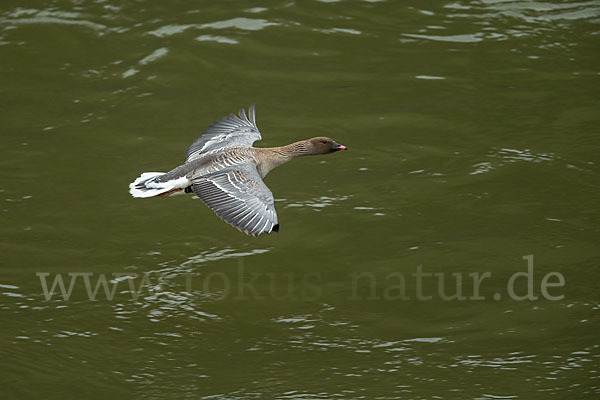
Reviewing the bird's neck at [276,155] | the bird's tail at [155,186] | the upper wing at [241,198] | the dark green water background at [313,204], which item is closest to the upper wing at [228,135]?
the bird's neck at [276,155]

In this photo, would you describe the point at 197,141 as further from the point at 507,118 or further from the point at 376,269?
the point at 507,118

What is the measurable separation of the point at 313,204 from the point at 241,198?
1.86 m

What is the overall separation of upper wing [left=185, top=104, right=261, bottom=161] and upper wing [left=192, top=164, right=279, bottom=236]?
3.46 ft

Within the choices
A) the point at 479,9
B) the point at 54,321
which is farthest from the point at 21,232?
the point at 479,9

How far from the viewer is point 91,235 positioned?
873cm

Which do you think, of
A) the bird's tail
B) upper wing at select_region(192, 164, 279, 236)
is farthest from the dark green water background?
upper wing at select_region(192, 164, 279, 236)

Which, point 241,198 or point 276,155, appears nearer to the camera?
point 241,198

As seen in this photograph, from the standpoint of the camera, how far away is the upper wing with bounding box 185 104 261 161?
30.7 feet

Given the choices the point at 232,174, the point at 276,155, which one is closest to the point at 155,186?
the point at 232,174

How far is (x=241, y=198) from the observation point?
7.63m

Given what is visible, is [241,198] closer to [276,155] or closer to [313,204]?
[276,155]

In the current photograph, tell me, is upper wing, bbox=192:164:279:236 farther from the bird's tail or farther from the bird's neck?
the bird's neck

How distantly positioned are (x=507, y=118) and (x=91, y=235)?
5.14 metres

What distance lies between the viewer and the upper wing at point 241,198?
282 inches
